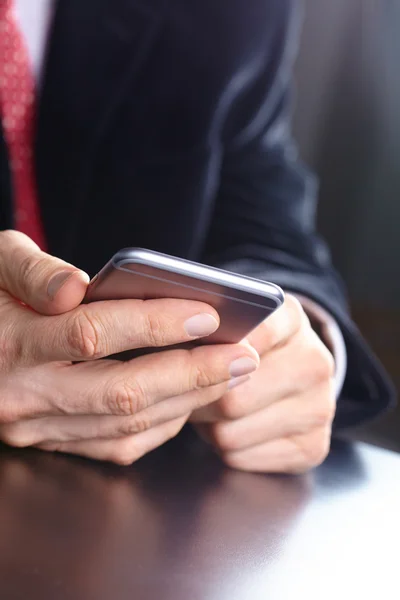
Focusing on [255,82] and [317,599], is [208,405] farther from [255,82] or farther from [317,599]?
[255,82]

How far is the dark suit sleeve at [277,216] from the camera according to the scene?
0.62 metres

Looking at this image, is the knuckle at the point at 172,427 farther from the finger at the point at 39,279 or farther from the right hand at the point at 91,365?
the finger at the point at 39,279

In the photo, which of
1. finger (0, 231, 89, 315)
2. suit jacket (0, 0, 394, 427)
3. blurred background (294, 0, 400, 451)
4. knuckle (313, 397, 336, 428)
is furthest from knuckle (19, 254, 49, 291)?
blurred background (294, 0, 400, 451)

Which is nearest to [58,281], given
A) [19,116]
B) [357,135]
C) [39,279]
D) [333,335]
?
[39,279]

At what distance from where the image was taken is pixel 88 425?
1.39 ft

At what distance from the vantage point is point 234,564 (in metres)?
0.32

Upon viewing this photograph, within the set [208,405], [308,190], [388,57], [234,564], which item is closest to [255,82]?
[308,190]

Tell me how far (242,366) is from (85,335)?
0.32 feet

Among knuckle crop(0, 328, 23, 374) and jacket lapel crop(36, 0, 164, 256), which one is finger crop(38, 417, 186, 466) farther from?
jacket lapel crop(36, 0, 164, 256)

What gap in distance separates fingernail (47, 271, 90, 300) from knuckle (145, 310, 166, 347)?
0.04m

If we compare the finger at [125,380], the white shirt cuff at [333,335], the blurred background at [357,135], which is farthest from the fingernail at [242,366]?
the blurred background at [357,135]

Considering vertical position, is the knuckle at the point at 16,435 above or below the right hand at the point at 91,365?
below

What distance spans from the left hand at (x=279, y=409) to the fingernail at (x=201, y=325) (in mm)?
97

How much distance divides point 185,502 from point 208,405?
10cm
